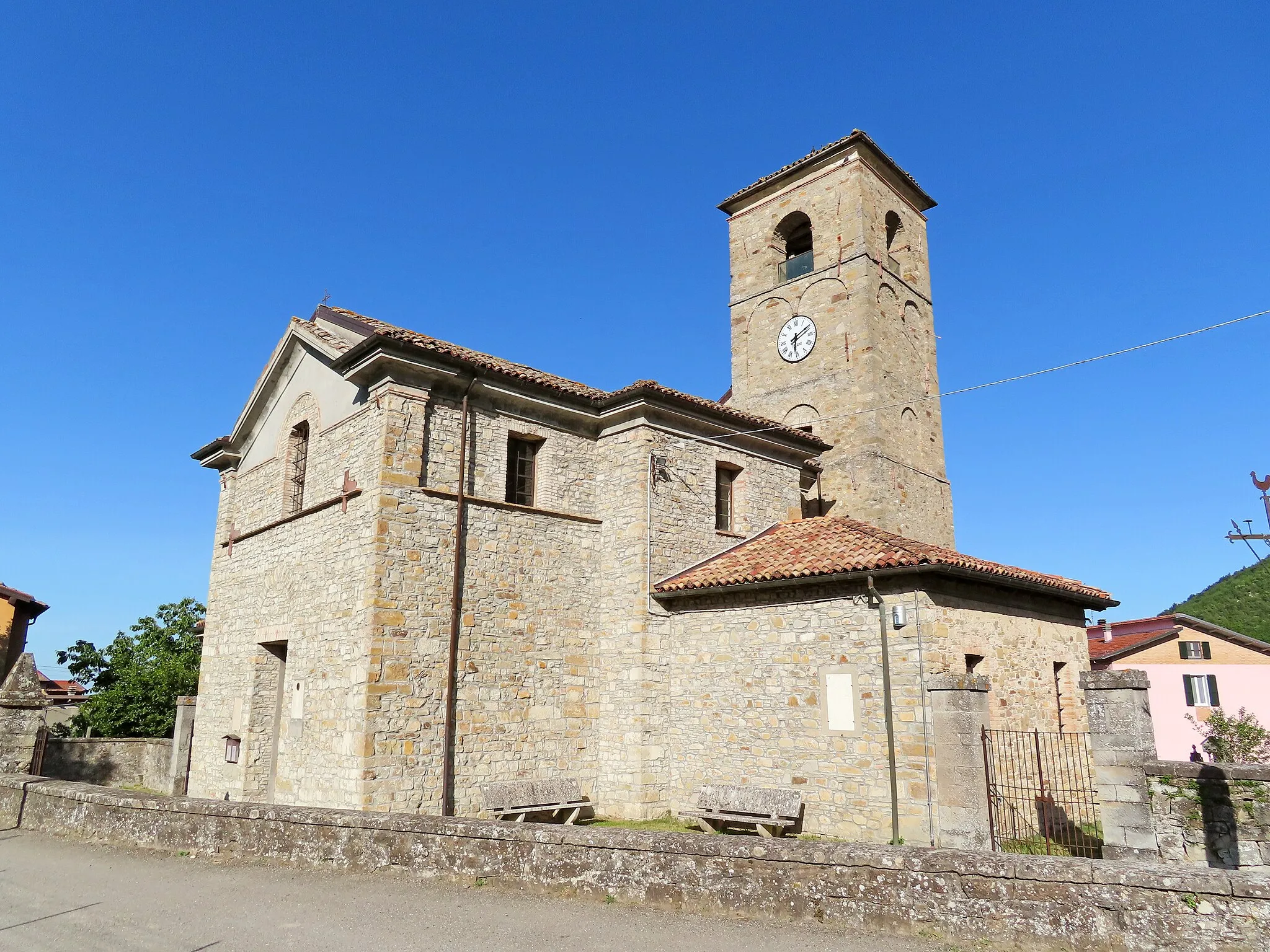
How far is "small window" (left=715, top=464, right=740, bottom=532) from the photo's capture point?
1570 cm

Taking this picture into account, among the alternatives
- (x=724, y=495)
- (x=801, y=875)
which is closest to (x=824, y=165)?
(x=724, y=495)

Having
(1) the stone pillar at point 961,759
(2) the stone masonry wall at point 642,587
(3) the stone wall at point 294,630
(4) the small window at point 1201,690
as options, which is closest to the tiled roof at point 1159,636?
(4) the small window at point 1201,690

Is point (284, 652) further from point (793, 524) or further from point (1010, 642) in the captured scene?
point (1010, 642)

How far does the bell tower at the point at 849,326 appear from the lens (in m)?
18.7

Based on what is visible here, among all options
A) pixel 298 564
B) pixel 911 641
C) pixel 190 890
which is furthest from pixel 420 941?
pixel 298 564

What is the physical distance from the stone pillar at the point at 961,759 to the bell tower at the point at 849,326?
8.78 metres

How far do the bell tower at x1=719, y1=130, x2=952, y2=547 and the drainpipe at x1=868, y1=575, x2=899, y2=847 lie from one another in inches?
269

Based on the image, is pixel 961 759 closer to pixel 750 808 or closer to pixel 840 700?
pixel 840 700

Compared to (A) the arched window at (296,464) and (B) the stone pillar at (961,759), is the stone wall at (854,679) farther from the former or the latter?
(A) the arched window at (296,464)

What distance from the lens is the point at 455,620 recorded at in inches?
483

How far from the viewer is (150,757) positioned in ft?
68.5

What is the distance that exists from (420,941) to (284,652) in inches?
414

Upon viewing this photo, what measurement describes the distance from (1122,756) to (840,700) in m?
3.87

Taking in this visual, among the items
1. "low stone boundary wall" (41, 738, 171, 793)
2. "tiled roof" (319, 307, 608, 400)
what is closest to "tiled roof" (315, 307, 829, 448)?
"tiled roof" (319, 307, 608, 400)
